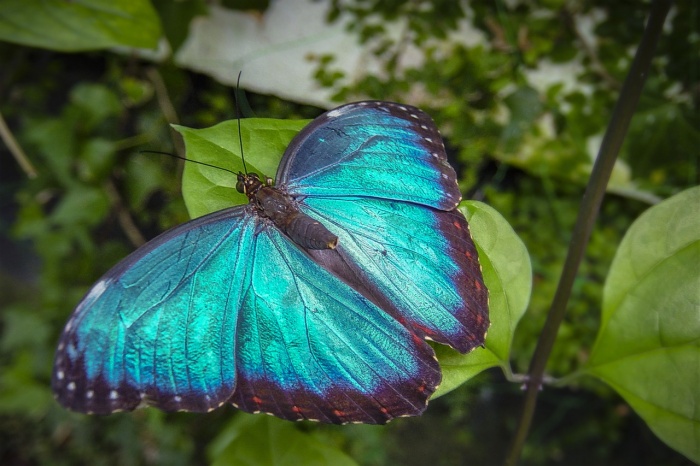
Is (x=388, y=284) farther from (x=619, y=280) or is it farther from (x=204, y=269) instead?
(x=619, y=280)

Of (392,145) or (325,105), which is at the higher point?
(392,145)

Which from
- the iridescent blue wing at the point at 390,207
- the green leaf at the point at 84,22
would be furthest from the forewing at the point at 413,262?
the green leaf at the point at 84,22

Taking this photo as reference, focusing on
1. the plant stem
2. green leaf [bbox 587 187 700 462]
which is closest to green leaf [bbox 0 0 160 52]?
the plant stem

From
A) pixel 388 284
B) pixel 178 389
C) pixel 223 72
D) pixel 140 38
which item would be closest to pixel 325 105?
pixel 223 72

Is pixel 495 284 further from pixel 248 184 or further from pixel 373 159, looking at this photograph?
pixel 248 184

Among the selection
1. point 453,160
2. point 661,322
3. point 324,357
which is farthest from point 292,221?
point 453,160

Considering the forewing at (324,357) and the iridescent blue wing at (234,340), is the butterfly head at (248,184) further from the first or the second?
the forewing at (324,357)

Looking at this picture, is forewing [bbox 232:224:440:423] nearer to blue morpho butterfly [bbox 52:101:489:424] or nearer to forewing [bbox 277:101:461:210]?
blue morpho butterfly [bbox 52:101:489:424]
